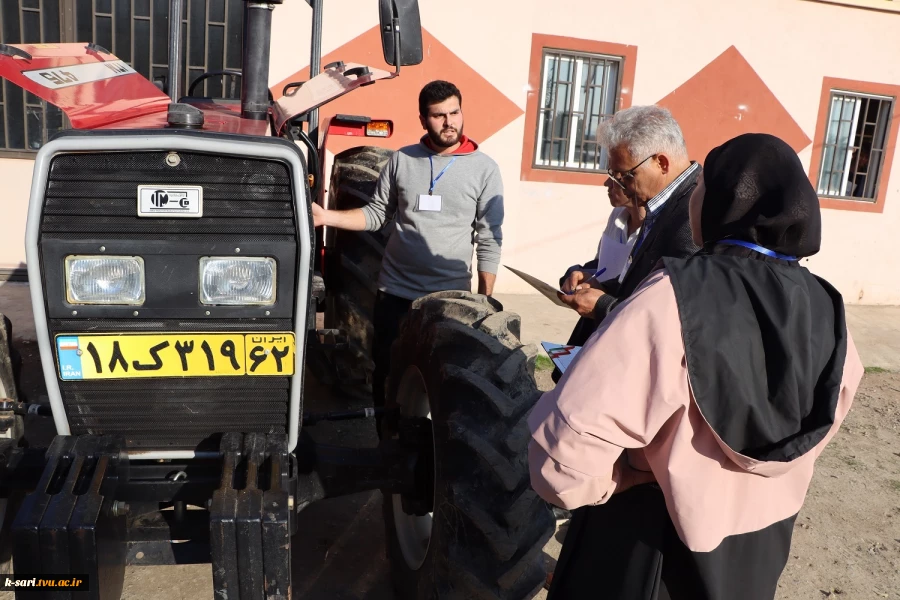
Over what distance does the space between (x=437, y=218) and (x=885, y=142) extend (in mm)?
7244

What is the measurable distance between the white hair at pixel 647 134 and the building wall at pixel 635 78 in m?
4.82

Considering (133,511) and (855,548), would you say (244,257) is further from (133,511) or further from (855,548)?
(855,548)

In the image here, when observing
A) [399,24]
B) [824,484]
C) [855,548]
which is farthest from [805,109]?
[399,24]

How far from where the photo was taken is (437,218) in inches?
142

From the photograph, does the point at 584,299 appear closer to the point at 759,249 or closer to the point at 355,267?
the point at 759,249

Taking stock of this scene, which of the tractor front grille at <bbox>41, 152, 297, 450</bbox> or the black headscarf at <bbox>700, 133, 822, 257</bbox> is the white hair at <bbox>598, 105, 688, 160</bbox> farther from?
the tractor front grille at <bbox>41, 152, 297, 450</bbox>

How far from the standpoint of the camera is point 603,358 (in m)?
1.50

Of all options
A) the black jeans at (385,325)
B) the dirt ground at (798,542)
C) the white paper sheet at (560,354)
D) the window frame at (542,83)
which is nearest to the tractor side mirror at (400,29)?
the white paper sheet at (560,354)

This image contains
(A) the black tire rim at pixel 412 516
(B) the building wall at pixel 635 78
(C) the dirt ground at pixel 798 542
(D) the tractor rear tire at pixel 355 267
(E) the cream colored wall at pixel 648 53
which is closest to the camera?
(A) the black tire rim at pixel 412 516

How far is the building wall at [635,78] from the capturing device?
7016 mm

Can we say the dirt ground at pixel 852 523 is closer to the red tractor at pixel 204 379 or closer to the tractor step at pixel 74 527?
the red tractor at pixel 204 379

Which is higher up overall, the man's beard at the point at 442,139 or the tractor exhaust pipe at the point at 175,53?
the tractor exhaust pipe at the point at 175,53

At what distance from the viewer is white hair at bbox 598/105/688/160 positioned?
8.27 feet

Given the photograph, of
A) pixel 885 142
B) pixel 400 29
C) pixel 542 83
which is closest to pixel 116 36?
pixel 542 83
